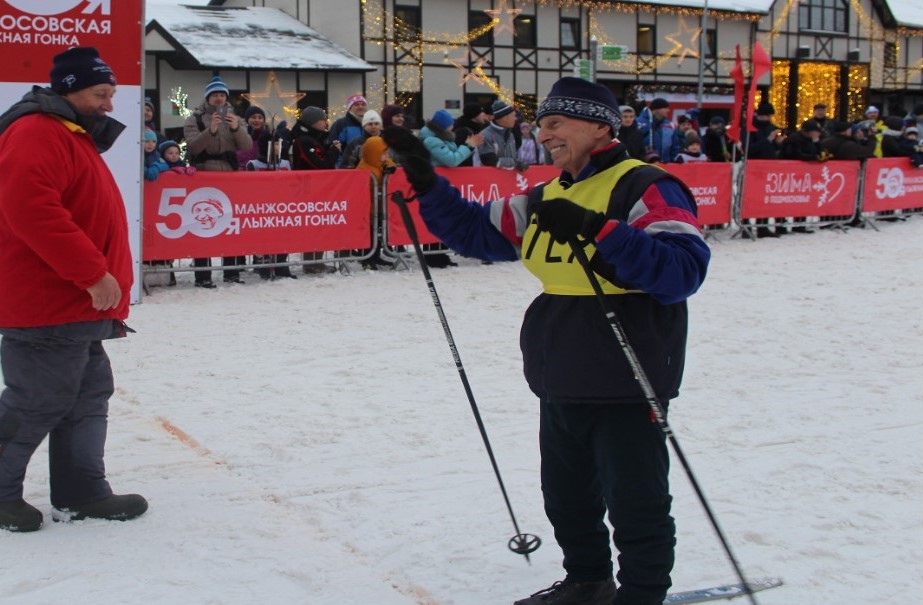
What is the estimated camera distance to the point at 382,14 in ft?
101

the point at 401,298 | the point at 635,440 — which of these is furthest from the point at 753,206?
→ the point at 635,440

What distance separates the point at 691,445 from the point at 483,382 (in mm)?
1737

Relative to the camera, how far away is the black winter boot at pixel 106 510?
424 centimetres

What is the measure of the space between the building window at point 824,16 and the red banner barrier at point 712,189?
27.4m

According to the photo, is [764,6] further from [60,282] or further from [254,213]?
[60,282]

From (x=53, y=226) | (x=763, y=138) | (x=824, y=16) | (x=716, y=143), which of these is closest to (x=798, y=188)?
(x=763, y=138)

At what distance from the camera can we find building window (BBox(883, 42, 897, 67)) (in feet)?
133

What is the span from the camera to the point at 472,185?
38.4 feet

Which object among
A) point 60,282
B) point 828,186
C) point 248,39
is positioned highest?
point 248,39

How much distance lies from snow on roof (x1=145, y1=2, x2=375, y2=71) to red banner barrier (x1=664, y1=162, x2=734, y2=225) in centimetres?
1696

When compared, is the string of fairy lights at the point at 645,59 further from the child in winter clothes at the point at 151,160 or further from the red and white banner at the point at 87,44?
the red and white banner at the point at 87,44

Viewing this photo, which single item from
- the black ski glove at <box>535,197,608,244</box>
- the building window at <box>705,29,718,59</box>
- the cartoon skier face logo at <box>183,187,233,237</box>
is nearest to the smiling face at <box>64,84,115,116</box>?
the black ski glove at <box>535,197,608,244</box>

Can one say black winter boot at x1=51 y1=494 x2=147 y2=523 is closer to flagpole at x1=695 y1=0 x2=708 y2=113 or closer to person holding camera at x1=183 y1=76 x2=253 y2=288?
person holding camera at x1=183 y1=76 x2=253 y2=288

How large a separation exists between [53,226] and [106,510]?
1230mm
